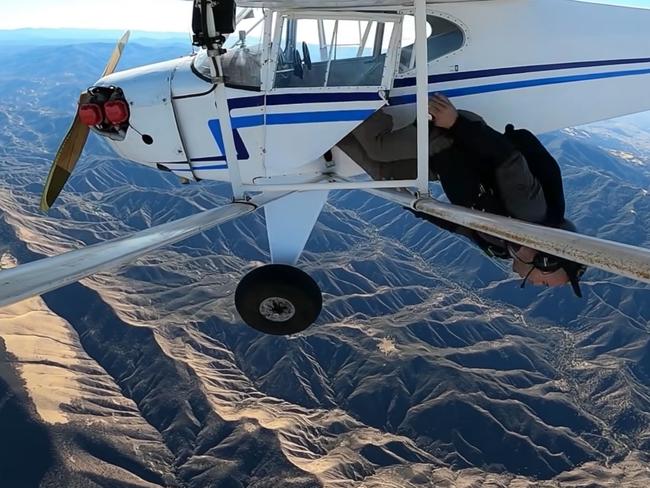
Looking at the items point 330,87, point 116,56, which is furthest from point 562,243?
point 116,56

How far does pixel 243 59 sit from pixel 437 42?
1.81 metres

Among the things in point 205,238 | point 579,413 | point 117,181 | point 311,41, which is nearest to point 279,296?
point 311,41

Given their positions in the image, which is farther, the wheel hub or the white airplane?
the wheel hub

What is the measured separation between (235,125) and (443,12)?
2.13 m

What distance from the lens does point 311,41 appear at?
230 inches

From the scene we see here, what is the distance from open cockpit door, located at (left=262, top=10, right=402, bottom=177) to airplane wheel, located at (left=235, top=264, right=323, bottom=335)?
3.53 feet

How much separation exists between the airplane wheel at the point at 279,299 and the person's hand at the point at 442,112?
1.83 meters

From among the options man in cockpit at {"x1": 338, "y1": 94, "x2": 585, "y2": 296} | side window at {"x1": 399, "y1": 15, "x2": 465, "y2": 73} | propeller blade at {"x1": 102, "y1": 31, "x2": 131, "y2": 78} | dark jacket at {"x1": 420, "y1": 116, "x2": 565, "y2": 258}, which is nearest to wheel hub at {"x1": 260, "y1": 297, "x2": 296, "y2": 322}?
man in cockpit at {"x1": 338, "y1": 94, "x2": 585, "y2": 296}

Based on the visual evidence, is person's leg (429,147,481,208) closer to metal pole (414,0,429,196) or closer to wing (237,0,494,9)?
metal pole (414,0,429,196)

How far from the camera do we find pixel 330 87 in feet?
18.5

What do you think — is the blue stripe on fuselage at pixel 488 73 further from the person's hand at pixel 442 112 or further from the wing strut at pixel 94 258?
the wing strut at pixel 94 258

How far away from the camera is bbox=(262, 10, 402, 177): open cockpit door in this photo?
5.59 meters

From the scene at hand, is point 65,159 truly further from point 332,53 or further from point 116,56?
point 332,53

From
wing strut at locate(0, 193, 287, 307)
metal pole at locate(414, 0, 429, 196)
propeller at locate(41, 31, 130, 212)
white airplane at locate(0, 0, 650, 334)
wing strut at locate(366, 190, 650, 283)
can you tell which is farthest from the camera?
propeller at locate(41, 31, 130, 212)
